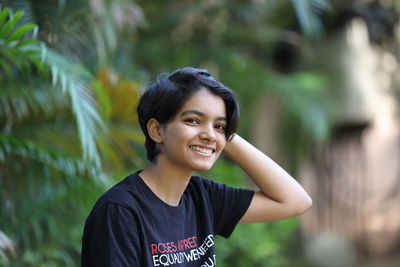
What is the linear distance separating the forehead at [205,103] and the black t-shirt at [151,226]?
27 centimetres

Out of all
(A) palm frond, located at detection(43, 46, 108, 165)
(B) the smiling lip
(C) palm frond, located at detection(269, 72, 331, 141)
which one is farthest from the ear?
(C) palm frond, located at detection(269, 72, 331, 141)

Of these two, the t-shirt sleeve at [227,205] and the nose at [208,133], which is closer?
the nose at [208,133]

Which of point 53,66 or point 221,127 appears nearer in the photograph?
point 221,127

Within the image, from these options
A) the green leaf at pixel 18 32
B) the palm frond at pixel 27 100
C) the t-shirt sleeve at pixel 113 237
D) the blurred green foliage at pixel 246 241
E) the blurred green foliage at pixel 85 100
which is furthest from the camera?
the blurred green foliage at pixel 246 241

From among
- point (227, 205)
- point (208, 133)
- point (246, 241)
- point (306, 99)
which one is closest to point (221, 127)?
point (208, 133)

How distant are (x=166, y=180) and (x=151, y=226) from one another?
0.17 metres

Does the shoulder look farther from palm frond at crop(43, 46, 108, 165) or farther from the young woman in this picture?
palm frond at crop(43, 46, 108, 165)

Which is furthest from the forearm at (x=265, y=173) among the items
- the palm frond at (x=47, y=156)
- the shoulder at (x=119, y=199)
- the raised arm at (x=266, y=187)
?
the palm frond at (x=47, y=156)

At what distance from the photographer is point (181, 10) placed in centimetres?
596

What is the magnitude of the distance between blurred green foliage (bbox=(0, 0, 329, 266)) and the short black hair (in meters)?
0.81

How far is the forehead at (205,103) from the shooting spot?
6.33 ft

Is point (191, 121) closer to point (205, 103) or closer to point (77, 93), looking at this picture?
point (205, 103)

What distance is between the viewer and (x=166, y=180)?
6.49 feet

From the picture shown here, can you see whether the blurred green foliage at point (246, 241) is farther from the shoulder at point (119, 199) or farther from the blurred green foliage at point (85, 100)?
the shoulder at point (119, 199)
